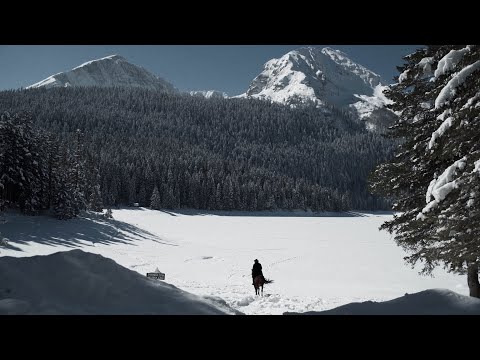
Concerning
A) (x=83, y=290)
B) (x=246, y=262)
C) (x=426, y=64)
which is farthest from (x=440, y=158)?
(x=246, y=262)

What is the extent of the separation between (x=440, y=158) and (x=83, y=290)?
8990mm

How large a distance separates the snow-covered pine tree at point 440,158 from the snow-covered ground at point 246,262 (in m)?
5.14

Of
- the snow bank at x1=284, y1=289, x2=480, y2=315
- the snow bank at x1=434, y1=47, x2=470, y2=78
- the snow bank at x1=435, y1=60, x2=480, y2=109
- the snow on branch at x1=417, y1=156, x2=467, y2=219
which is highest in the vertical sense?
the snow bank at x1=434, y1=47, x2=470, y2=78

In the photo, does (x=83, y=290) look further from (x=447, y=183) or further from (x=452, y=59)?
(x=452, y=59)

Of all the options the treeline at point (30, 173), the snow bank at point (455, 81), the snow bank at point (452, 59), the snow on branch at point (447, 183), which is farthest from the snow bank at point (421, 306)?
the treeline at point (30, 173)

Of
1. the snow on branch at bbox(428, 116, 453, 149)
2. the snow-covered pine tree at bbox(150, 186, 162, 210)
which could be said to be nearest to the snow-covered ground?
the snow on branch at bbox(428, 116, 453, 149)

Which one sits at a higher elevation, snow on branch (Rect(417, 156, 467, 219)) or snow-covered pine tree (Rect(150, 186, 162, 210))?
snow-covered pine tree (Rect(150, 186, 162, 210))

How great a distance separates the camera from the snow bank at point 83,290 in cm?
657

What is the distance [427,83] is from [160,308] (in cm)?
1057

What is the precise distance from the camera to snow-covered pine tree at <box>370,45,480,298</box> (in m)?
6.84

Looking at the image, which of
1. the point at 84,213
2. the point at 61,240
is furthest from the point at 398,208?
the point at 84,213

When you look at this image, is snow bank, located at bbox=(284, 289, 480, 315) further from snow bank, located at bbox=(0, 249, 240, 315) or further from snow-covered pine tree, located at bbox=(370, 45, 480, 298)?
snow bank, located at bbox=(0, 249, 240, 315)

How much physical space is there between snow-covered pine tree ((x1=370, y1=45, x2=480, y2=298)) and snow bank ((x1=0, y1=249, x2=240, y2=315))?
578 centimetres
